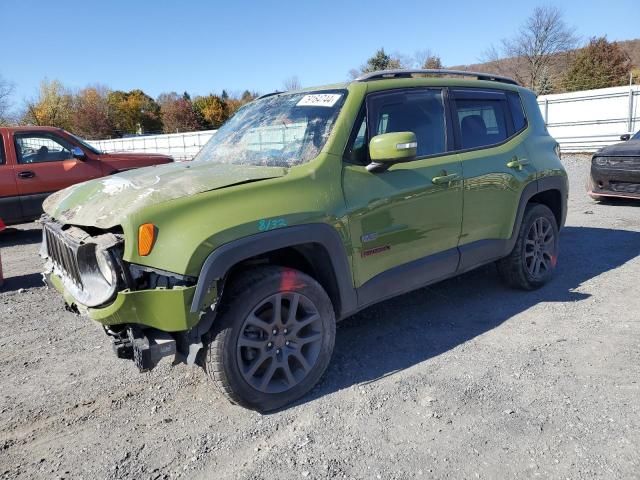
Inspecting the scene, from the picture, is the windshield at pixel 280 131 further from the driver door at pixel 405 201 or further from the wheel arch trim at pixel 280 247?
the wheel arch trim at pixel 280 247

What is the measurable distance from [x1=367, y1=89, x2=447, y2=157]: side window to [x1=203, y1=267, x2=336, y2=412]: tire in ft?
4.22

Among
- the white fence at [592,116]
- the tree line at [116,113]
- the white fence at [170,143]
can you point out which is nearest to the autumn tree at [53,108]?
the tree line at [116,113]

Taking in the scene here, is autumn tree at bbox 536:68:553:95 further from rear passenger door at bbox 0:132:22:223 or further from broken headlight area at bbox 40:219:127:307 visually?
broken headlight area at bbox 40:219:127:307

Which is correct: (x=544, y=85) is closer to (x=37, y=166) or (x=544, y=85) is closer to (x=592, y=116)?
(x=592, y=116)

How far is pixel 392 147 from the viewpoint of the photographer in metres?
3.11

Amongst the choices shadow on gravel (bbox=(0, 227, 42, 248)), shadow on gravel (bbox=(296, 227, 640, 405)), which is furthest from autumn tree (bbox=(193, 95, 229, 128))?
shadow on gravel (bbox=(296, 227, 640, 405))

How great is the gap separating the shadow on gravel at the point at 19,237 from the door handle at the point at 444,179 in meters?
7.10

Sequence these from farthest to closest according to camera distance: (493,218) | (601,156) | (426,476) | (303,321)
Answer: (601,156)
(493,218)
(303,321)
(426,476)

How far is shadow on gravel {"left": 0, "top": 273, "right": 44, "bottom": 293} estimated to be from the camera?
5.54 metres

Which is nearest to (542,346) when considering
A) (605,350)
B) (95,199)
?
(605,350)

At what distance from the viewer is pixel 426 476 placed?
7.78 ft

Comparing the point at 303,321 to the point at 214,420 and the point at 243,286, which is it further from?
the point at 214,420

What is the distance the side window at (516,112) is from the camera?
4.63 meters

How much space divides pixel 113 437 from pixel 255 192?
158cm
